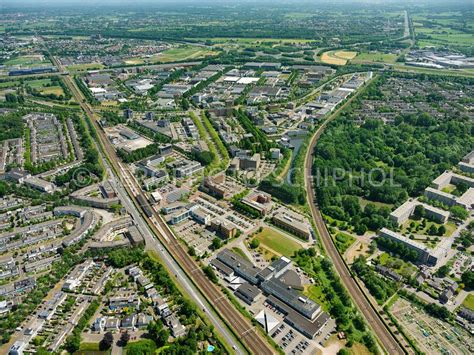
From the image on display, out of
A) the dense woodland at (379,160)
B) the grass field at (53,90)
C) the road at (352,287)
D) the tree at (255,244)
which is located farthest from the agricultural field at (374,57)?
the tree at (255,244)

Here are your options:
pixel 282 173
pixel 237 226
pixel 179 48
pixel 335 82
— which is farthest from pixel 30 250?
pixel 179 48

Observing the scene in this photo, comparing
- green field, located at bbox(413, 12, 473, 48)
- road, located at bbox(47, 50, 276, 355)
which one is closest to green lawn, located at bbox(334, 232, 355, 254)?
road, located at bbox(47, 50, 276, 355)

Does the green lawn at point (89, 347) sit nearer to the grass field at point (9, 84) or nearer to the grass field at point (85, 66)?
the grass field at point (9, 84)

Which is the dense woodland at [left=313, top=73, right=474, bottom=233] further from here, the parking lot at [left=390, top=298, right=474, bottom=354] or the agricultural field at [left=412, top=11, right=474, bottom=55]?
the agricultural field at [left=412, top=11, right=474, bottom=55]

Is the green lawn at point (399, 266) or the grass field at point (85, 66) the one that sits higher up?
the green lawn at point (399, 266)

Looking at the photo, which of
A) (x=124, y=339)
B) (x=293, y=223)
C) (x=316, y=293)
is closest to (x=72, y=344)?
(x=124, y=339)

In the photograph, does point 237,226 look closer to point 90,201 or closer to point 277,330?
point 277,330
